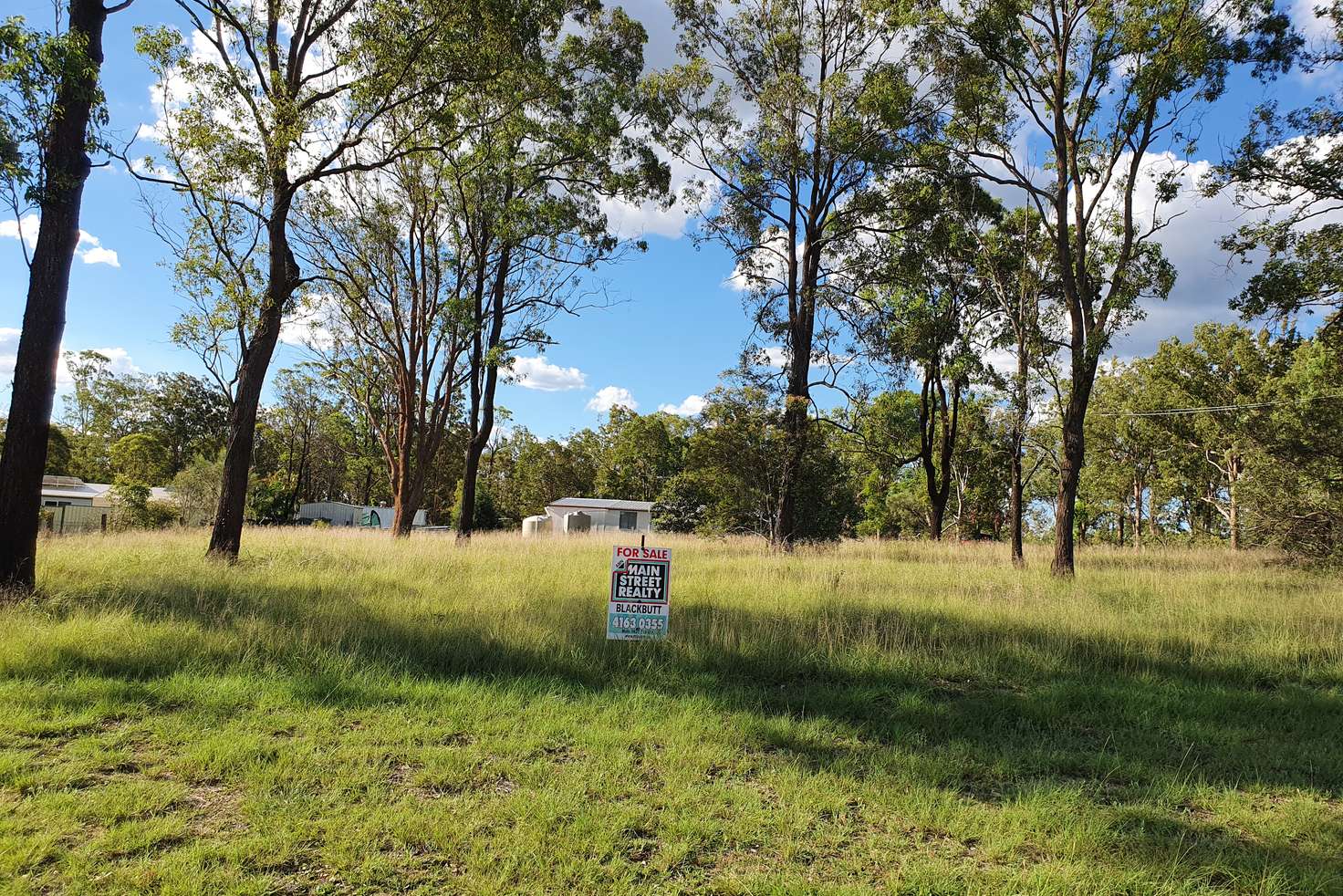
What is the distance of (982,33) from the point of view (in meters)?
15.5

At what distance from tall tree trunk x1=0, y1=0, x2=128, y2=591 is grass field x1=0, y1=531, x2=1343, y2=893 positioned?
0.92 m

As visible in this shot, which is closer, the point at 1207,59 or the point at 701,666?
the point at 701,666

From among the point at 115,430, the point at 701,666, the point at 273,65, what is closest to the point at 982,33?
the point at 273,65

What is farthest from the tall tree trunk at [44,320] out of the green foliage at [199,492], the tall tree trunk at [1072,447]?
the green foliage at [199,492]

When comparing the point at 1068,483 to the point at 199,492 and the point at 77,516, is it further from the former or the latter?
the point at 77,516

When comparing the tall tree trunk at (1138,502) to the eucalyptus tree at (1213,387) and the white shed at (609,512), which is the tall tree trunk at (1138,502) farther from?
the white shed at (609,512)

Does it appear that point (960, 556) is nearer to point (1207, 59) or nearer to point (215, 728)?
point (1207, 59)

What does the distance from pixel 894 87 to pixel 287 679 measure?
17.5 meters

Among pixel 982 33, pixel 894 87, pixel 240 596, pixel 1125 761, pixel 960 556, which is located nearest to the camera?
pixel 1125 761

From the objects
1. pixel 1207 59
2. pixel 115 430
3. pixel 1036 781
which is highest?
pixel 1207 59

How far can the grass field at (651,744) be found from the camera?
328 cm

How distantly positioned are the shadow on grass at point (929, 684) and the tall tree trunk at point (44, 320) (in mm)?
1511

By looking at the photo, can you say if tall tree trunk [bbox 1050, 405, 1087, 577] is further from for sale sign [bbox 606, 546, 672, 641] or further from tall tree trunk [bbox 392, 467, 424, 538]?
tall tree trunk [bbox 392, 467, 424, 538]

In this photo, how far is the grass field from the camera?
3.28 metres
